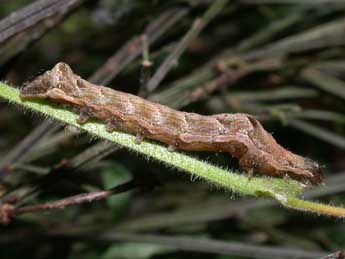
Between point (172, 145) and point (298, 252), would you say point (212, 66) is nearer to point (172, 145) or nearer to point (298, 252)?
point (298, 252)

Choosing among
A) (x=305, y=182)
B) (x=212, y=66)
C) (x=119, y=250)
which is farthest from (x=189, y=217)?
(x=305, y=182)

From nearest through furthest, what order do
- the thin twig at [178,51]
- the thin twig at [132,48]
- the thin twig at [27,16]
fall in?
1. the thin twig at [27,16]
2. the thin twig at [178,51]
3. the thin twig at [132,48]

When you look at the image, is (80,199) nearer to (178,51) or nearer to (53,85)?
(53,85)

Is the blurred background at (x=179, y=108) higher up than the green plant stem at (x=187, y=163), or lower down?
lower down

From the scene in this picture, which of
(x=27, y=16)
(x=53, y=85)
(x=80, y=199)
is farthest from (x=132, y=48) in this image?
(x=53, y=85)

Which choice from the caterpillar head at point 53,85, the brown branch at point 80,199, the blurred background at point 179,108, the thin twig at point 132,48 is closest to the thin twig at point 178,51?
the blurred background at point 179,108

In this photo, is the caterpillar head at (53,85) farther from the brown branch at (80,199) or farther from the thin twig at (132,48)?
the thin twig at (132,48)
